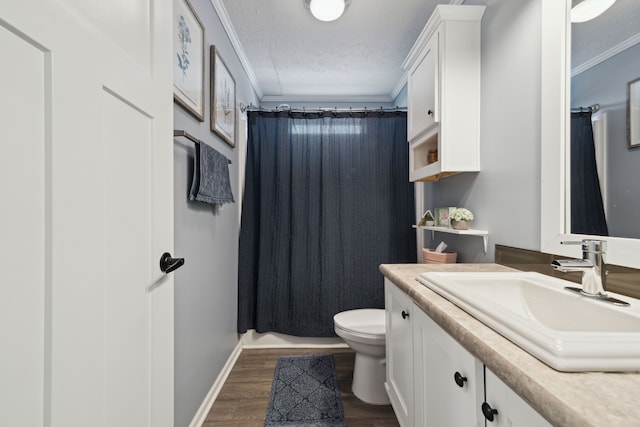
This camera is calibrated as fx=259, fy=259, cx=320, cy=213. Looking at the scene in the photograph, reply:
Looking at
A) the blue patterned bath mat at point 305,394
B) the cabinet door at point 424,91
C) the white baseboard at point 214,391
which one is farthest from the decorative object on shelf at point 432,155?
the white baseboard at point 214,391

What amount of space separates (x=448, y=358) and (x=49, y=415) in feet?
2.76

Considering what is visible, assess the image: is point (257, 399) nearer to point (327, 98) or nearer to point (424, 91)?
point (424, 91)

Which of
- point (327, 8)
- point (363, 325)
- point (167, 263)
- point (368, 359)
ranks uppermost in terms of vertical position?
point (327, 8)

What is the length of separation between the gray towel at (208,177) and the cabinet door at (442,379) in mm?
1120

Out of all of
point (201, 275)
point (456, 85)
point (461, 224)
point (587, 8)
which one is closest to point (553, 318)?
point (461, 224)

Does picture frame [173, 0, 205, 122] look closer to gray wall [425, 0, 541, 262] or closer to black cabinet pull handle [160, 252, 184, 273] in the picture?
black cabinet pull handle [160, 252, 184, 273]

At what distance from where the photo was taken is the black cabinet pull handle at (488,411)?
1.71ft

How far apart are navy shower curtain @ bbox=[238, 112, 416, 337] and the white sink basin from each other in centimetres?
127

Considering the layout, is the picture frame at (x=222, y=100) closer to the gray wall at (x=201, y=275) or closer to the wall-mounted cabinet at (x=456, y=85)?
the gray wall at (x=201, y=275)

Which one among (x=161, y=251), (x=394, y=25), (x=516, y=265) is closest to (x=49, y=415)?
(x=161, y=251)

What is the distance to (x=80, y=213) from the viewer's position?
50cm

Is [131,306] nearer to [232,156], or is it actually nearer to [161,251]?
[161,251]

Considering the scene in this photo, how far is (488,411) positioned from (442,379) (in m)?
0.20

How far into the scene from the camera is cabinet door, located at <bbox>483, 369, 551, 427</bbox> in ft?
1.40
